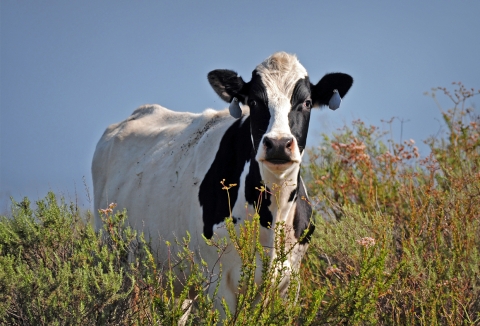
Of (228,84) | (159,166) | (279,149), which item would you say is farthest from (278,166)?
(159,166)

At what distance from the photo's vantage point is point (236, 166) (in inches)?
207

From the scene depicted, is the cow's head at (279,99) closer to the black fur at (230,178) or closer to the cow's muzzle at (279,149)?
the cow's muzzle at (279,149)

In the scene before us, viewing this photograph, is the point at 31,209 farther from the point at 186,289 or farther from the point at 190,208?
the point at 186,289

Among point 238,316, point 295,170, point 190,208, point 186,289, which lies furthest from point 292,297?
point 190,208

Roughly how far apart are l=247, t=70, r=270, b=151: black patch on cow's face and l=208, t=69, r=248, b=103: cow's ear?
0.22 meters

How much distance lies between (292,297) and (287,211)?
1.48 m

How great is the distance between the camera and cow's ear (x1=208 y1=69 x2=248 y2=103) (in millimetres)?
5324

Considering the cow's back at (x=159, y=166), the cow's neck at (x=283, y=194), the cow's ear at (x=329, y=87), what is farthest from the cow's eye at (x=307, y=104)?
the cow's back at (x=159, y=166)

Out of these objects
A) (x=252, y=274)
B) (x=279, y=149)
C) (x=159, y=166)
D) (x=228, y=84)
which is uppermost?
(x=228, y=84)

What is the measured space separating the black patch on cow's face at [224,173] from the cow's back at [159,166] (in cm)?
12

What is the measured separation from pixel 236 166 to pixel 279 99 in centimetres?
74

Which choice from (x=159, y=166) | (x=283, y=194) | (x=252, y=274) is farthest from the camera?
(x=159, y=166)

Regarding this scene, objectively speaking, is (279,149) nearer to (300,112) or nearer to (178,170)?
(300,112)

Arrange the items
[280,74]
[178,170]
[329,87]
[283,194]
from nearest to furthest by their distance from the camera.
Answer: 1. [283,194]
2. [280,74]
3. [329,87]
4. [178,170]
